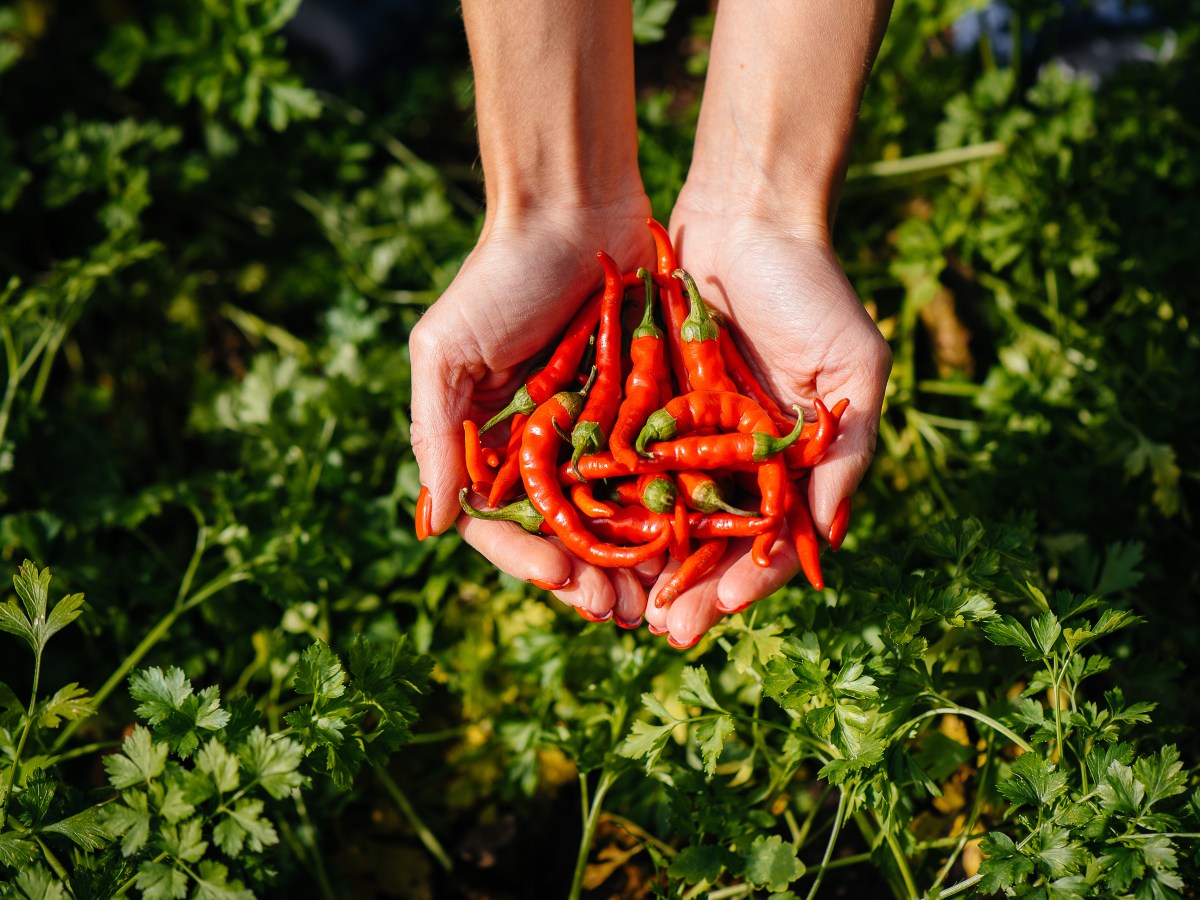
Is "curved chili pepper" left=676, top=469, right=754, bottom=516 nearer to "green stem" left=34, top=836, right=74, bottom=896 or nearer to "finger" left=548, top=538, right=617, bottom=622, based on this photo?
"finger" left=548, top=538, right=617, bottom=622

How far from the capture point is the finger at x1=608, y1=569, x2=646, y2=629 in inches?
108

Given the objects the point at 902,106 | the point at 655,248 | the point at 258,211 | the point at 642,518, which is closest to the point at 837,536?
the point at 642,518

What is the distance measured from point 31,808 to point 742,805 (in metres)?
1.91

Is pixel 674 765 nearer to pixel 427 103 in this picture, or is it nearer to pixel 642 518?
pixel 642 518

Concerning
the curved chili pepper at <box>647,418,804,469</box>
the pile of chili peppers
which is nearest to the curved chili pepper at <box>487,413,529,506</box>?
the pile of chili peppers

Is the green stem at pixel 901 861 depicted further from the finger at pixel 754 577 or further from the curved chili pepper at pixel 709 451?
the curved chili pepper at pixel 709 451

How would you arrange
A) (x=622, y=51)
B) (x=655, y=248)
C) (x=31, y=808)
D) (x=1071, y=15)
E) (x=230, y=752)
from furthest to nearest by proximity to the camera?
(x=1071, y=15)
(x=655, y=248)
(x=622, y=51)
(x=230, y=752)
(x=31, y=808)

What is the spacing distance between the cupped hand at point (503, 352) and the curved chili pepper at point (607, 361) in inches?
5.3

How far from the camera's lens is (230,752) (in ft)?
7.98

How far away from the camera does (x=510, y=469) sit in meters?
2.95

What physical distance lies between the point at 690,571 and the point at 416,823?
1399 mm

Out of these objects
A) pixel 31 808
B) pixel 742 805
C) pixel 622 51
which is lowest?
pixel 742 805

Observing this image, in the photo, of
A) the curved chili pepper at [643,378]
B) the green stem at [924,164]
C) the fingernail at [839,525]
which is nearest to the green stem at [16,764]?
the curved chili pepper at [643,378]

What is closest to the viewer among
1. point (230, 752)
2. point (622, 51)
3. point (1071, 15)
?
point (230, 752)
